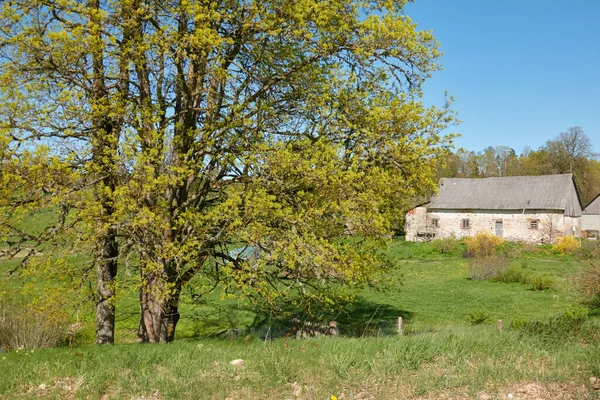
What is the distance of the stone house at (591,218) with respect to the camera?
44.9 meters

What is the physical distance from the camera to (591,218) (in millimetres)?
45406

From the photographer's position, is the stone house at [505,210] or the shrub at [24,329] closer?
the shrub at [24,329]

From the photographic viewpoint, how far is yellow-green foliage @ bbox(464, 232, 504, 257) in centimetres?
3033

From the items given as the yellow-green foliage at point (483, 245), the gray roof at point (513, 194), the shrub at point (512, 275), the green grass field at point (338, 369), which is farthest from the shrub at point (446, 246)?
the green grass field at point (338, 369)

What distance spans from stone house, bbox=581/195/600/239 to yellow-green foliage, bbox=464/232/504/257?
18039 mm

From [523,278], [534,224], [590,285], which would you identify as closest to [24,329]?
[590,285]

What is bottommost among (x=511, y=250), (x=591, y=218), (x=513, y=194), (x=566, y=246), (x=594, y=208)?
(x=511, y=250)

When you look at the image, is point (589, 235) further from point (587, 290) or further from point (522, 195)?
point (587, 290)

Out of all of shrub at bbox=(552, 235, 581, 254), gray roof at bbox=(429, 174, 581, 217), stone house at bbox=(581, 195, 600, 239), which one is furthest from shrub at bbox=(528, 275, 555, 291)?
stone house at bbox=(581, 195, 600, 239)

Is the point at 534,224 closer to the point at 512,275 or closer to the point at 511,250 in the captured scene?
the point at 511,250

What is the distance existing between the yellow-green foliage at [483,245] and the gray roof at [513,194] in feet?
22.5

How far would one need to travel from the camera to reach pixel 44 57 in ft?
27.8

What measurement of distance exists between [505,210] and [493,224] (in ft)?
5.02

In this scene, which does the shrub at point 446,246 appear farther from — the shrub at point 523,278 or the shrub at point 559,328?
the shrub at point 559,328
